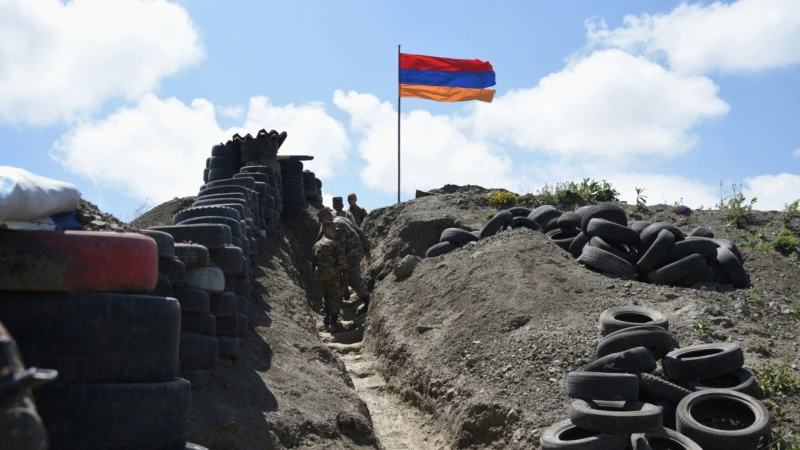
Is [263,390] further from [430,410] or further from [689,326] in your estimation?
[689,326]

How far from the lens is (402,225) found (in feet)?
60.5

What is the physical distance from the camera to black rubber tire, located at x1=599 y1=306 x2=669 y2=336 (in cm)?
917

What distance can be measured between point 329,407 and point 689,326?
4028 mm

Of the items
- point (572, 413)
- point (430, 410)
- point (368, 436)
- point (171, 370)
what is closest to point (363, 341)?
point (430, 410)

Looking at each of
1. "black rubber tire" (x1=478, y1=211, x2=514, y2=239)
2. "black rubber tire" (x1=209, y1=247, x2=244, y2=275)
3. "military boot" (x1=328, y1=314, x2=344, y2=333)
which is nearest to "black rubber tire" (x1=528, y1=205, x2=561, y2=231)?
"black rubber tire" (x1=478, y1=211, x2=514, y2=239)

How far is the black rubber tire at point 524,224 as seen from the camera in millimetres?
14438

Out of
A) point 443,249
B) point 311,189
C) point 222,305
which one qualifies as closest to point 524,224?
point 443,249

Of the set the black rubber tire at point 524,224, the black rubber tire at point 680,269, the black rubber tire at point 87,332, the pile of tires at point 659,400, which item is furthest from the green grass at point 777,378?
the black rubber tire at point 524,224

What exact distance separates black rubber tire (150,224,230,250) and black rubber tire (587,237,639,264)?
592 cm

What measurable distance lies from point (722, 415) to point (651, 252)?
4.20m

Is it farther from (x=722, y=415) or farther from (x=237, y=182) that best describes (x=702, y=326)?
(x=237, y=182)

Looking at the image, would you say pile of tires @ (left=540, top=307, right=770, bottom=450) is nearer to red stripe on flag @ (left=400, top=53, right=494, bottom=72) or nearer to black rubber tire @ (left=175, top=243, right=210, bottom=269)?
black rubber tire @ (left=175, top=243, right=210, bottom=269)

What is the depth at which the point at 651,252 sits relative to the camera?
1172 centimetres

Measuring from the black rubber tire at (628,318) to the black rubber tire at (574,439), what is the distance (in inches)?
63.6
